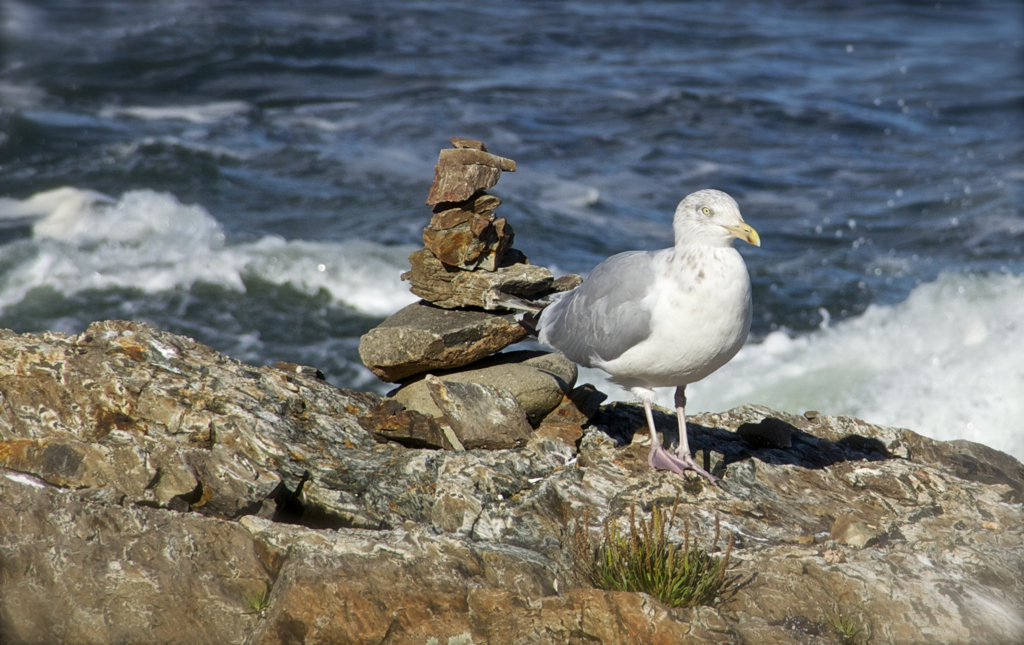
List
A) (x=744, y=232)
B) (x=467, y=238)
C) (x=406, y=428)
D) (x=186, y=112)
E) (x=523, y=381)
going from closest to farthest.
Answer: (x=744, y=232), (x=406, y=428), (x=523, y=381), (x=467, y=238), (x=186, y=112)

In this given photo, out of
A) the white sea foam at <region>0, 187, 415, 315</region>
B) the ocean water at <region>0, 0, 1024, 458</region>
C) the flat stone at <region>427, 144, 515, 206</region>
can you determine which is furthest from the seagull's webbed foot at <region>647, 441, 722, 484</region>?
the white sea foam at <region>0, 187, 415, 315</region>

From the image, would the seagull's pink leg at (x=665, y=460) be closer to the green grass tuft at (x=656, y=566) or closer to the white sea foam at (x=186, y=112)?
the green grass tuft at (x=656, y=566)

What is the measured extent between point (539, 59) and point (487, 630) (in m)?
22.8

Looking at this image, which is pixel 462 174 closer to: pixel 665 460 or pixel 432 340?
pixel 432 340

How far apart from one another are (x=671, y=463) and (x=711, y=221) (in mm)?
1632

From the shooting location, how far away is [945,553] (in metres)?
5.06

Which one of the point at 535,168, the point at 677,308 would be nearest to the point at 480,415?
the point at 677,308

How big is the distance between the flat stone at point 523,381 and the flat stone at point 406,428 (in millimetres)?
119

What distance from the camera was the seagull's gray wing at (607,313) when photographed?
5586 millimetres

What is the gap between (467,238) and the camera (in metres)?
6.70

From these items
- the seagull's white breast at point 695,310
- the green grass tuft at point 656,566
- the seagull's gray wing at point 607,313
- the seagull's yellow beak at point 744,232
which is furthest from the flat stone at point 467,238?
the green grass tuft at point 656,566

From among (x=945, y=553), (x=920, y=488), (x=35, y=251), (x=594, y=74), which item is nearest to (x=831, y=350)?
(x=920, y=488)

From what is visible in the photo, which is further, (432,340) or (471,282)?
(471,282)

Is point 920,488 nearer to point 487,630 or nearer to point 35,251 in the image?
point 487,630
